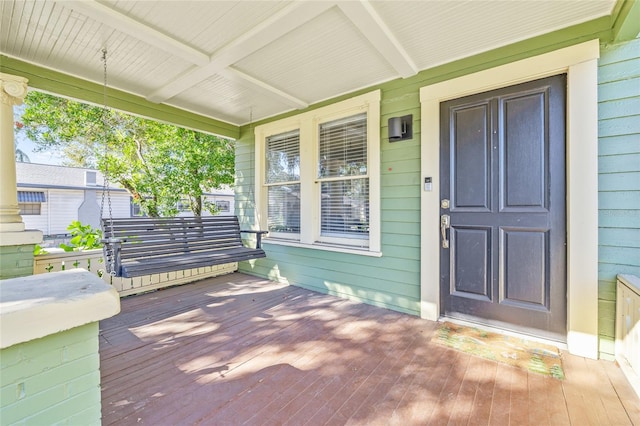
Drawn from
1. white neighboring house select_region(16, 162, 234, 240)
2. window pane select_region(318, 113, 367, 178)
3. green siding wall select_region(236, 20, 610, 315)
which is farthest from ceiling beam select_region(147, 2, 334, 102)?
white neighboring house select_region(16, 162, 234, 240)

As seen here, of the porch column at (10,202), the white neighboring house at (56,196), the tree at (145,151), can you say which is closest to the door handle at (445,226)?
the porch column at (10,202)

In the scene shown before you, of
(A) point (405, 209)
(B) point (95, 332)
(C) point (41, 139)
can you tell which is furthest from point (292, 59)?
(C) point (41, 139)

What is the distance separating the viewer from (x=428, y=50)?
2482 millimetres

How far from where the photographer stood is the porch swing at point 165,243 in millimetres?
2641

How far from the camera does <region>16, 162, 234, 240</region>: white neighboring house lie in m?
8.44

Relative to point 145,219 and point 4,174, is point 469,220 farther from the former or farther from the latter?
point 4,174

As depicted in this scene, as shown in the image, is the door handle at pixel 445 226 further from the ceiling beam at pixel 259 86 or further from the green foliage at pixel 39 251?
the green foliage at pixel 39 251

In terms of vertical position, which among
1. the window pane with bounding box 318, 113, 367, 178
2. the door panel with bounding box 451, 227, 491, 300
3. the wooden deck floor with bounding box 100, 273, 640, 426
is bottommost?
the wooden deck floor with bounding box 100, 273, 640, 426

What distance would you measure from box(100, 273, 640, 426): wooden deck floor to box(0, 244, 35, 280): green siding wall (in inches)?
31.1

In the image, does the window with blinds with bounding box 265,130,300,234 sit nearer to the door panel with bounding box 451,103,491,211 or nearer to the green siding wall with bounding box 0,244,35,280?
the door panel with bounding box 451,103,491,211

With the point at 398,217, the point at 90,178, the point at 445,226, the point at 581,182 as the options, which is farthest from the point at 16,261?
the point at 90,178

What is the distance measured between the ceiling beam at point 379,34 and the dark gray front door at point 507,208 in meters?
0.54

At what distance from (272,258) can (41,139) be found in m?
4.94

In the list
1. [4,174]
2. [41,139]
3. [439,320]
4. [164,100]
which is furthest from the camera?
[41,139]
